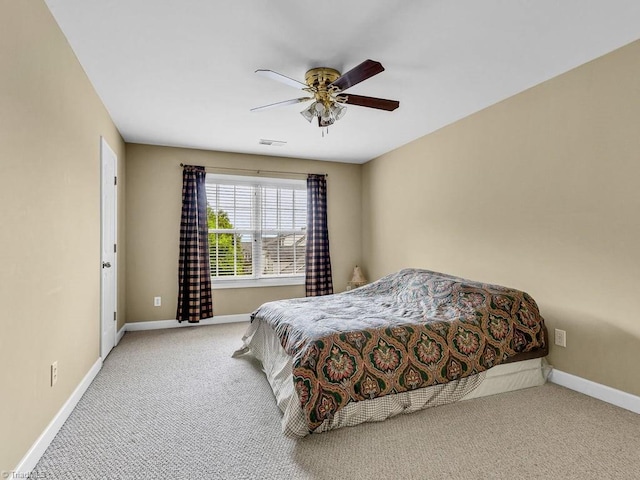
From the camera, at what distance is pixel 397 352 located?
2.32 meters

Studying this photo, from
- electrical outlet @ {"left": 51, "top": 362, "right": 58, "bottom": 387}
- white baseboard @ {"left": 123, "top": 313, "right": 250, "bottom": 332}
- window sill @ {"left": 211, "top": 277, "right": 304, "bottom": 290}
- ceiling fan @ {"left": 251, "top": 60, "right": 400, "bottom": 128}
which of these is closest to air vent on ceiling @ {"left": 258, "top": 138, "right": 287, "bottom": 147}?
ceiling fan @ {"left": 251, "top": 60, "right": 400, "bottom": 128}

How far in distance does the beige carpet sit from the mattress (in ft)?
0.18

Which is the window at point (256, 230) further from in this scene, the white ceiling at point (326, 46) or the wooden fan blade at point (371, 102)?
the wooden fan blade at point (371, 102)

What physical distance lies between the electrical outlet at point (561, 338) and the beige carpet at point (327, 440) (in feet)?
1.12

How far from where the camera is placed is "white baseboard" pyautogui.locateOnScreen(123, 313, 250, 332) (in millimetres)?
4555

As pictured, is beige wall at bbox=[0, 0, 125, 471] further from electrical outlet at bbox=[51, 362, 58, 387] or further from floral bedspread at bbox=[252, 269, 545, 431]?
floral bedspread at bbox=[252, 269, 545, 431]

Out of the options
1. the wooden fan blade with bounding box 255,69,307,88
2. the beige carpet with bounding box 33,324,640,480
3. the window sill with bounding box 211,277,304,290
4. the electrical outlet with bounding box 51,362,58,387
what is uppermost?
the wooden fan blade with bounding box 255,69,307,88

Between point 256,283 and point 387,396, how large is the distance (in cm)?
325

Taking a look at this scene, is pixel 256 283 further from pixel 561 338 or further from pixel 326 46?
pixel 561 338

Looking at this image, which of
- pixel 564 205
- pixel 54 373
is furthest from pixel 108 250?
pixel 564 205

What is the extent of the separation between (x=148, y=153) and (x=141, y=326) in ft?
7.43

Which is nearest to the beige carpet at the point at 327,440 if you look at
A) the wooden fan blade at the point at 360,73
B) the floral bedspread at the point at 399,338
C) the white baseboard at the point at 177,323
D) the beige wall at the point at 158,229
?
the floral bedspread at the point at 399,338

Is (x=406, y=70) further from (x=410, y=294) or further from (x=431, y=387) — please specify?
(x=431, y=387)

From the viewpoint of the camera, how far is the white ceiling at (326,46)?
2.00m
